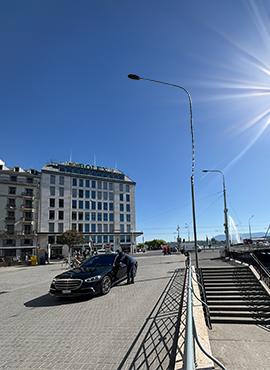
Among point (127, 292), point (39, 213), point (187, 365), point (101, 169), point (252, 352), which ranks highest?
point (101, 169)

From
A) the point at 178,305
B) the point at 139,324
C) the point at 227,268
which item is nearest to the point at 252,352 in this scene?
the point at 178,305

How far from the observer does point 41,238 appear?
54.8 m

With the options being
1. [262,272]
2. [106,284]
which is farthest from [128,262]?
[262,272]

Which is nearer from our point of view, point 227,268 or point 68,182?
point 227,268

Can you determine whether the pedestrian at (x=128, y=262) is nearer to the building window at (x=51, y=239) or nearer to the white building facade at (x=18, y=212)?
the white building facade at (x=18, y=212)

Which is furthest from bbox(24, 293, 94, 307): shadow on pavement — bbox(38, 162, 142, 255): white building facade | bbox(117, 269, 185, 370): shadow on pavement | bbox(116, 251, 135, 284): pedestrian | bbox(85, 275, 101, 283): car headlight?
bbox(38, 162, 142, 255): white building facade

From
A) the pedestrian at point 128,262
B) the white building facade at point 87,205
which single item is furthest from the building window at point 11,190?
the pedestrian at point 128,262

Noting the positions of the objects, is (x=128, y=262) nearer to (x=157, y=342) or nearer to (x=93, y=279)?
(x=93, y=279)

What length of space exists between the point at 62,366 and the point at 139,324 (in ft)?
7.68

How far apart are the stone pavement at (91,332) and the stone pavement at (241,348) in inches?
56.7

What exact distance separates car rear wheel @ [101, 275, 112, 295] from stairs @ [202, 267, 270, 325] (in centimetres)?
521

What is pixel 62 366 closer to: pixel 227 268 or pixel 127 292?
pixel 127 292

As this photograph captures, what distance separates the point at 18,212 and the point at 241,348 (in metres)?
54.0

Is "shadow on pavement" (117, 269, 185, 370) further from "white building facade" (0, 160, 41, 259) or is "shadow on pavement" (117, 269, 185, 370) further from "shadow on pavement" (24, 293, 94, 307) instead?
"white building facade" (0, 160, 41, 259)
